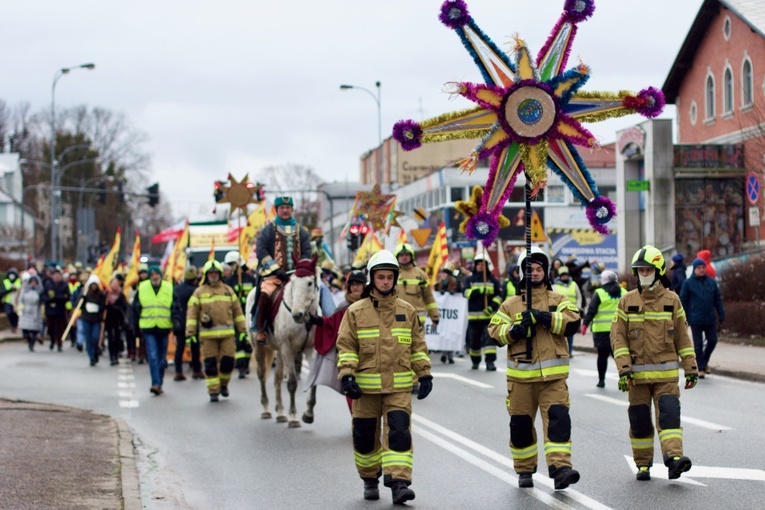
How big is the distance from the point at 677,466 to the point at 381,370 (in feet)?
8.02

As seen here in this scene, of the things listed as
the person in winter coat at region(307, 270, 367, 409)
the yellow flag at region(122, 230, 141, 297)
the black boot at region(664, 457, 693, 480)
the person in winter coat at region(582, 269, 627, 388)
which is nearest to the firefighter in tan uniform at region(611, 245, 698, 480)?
the black boot at region(664, 457, 693, 480)

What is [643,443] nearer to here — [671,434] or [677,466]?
[671,434]

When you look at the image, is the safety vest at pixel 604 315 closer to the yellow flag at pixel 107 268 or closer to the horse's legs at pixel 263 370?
the horse's legs at pixel 263 370

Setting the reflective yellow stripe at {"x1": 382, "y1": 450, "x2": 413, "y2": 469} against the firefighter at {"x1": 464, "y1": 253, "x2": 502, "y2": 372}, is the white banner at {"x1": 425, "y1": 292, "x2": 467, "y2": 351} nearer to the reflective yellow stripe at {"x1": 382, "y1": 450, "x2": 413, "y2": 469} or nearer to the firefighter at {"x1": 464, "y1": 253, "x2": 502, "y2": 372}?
the firefighter at {"x1": 464, "y1": 253, "x2": 502, "y2": 372}

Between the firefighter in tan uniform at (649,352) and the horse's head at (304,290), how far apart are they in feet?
15.3

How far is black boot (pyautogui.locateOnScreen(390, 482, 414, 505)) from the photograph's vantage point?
889 cm

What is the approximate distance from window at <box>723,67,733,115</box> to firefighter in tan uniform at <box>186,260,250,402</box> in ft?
108

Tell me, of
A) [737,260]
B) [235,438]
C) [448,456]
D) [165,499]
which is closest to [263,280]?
[235,438]

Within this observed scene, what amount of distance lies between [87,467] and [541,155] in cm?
481

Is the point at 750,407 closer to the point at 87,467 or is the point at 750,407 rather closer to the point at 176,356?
the point at 87,467

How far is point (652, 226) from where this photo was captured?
134ft

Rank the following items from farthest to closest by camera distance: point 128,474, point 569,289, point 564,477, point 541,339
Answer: point 569,289
point 128,474
point 541,339
point 564,477

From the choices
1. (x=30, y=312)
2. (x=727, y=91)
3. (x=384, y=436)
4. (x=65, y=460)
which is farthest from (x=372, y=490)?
(x=727, y=91)

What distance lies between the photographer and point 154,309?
61.3 feet
